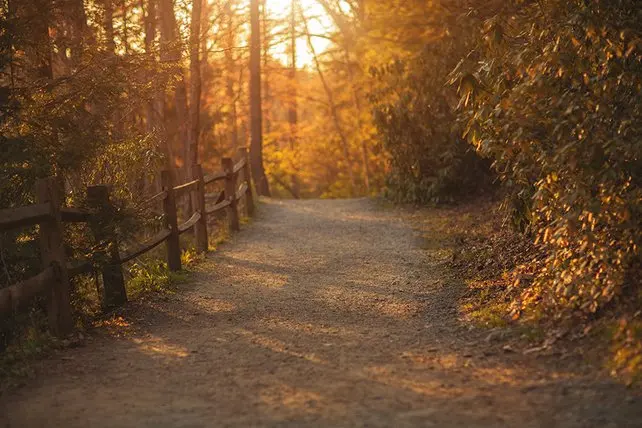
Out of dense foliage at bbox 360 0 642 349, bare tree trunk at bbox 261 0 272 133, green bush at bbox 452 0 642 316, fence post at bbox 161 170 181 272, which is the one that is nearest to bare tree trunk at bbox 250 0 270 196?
bare tree trunk at bbox 261 0 272 133

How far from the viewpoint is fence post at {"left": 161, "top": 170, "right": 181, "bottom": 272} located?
11.5 metres

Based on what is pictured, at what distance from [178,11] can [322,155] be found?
24.9 m

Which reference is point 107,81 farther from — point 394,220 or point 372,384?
point 394,220

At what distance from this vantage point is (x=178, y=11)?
579 inches

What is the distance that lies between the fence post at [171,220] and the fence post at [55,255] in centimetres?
365

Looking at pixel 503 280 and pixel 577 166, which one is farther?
pixel 503 280

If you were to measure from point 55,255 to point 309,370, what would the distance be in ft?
10.0

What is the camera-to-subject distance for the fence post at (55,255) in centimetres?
761

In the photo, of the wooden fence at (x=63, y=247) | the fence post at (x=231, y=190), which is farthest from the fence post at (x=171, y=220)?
the fence post at (x=231, y=190)

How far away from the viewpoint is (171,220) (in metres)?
11.6

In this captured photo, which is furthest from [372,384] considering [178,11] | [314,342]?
[178,11]

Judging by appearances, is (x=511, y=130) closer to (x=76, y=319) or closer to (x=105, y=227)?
(x=105, y=227)

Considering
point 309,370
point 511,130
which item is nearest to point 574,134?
point 511,130

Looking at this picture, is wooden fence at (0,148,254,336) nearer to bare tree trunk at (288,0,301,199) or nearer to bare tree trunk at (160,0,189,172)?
bare tree trunk at (160,0,189,172)
